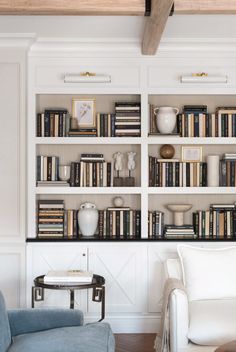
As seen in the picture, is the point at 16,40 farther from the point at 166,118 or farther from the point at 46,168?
the point at 166,118

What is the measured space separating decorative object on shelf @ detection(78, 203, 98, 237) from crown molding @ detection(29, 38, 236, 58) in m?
1.42

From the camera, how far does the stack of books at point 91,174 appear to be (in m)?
4.81

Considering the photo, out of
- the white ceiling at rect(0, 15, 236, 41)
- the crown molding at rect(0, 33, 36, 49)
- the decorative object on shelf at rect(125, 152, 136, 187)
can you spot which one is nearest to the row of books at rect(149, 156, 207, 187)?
the decorative object on shelf at rect(125, 152, 136, 187)

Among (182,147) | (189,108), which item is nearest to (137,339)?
(182,147)

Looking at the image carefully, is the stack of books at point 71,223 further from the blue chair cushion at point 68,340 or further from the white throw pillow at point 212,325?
the blue chair cushion at point 68,340

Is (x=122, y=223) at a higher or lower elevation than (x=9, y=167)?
lower

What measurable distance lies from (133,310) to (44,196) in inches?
53.0

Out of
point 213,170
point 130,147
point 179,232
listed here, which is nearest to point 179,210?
point 179,232

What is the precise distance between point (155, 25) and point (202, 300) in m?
2.00

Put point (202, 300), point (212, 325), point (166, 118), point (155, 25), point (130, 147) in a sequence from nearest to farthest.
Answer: point (212, 325)
point (155, 25)
point (202, 300)
point (166, 118)
point (130, 147)

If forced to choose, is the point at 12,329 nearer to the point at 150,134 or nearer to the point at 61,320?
the point at 61,320

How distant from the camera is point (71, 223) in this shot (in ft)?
15.9

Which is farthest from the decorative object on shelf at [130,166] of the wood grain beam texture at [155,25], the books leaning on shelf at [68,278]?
the books leaning on shelf at [68,278]

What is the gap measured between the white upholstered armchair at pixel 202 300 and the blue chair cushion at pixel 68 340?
554mm
